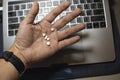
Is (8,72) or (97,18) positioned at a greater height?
(97,18)

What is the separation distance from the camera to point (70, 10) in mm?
676

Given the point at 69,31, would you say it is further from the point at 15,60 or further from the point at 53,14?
the point at 15,60

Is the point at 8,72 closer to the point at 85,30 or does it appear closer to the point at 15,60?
the point at 15,60

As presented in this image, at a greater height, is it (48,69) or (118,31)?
(118,31)

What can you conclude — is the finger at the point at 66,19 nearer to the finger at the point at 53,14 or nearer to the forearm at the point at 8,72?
the finger at the point at 53,14

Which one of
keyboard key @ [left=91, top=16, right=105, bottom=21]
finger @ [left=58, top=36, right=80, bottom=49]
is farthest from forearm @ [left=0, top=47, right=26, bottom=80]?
keyboard key @ [left=91, top=16, right=105, bottom=21]

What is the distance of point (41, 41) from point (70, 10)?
14cm

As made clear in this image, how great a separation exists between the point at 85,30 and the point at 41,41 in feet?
0.44

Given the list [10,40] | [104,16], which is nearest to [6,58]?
[10,40]

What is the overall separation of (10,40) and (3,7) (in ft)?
0.35

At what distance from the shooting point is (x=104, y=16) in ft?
2.19

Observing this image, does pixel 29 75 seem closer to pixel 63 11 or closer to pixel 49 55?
pixel 49 55

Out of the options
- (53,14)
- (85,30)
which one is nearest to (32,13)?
(53,14)

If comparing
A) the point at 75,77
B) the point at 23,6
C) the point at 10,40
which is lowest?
the point at 75,77
